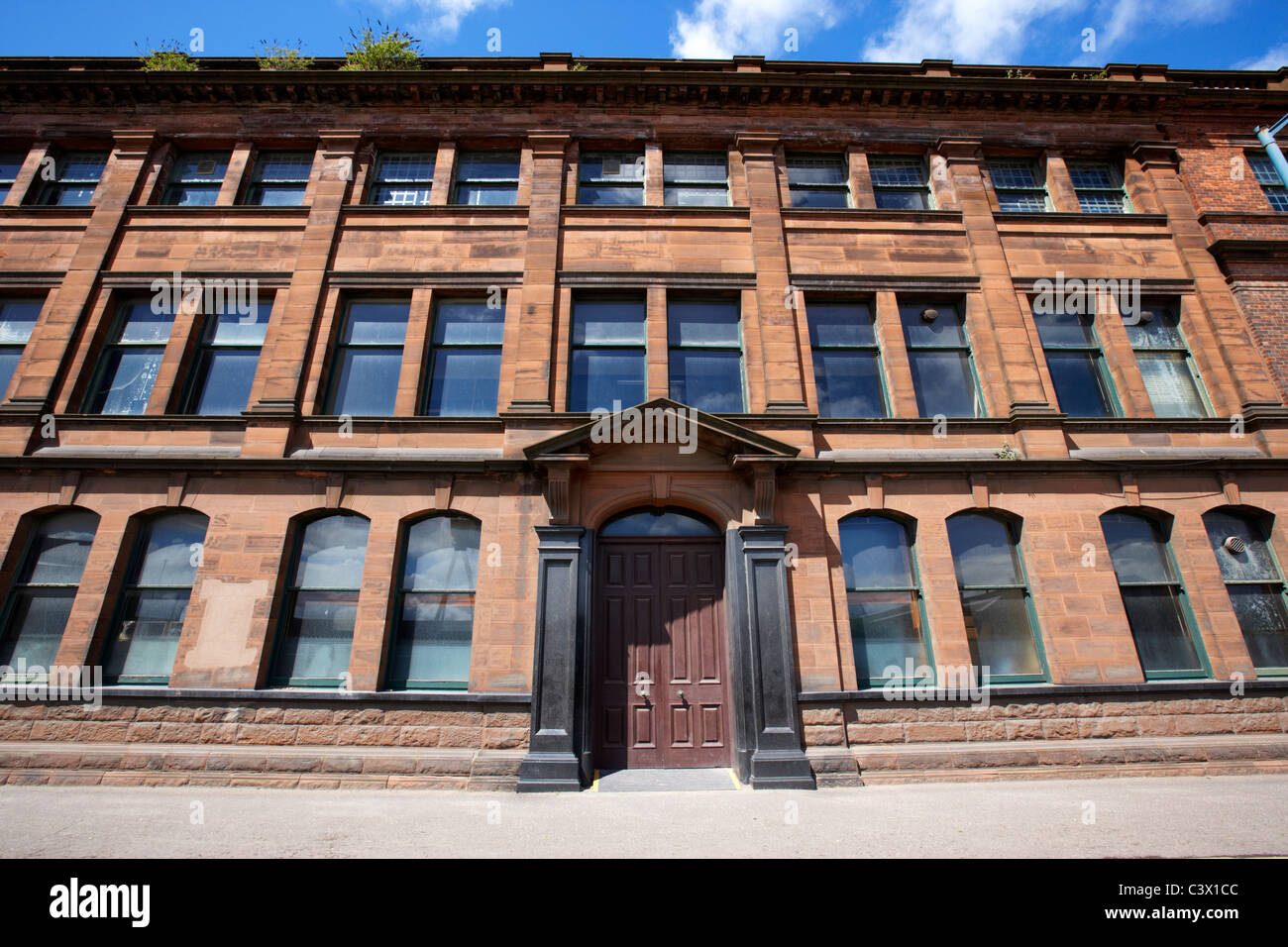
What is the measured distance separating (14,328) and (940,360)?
18.1 m

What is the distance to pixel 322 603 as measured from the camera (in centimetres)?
938

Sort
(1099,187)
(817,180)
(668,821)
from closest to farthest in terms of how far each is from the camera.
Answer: (668,821)
(817,180)
(1099,187)

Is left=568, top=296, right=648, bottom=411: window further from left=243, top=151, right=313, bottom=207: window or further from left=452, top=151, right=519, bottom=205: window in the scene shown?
left=243, top=151, right=313, bottom=207: window

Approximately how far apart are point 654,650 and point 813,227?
29.8 feet

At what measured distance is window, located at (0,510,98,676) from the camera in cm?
927

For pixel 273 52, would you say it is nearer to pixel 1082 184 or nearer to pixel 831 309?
pixel 831 309

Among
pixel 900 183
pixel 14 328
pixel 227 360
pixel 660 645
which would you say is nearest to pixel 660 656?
pixel 660 645

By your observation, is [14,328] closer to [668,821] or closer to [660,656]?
[660,656]

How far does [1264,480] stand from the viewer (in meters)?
10.3

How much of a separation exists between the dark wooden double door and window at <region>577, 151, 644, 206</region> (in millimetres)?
7652

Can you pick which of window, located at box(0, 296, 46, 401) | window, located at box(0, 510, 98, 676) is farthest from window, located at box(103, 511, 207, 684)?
window, located at box(0, 296, 46, 401)

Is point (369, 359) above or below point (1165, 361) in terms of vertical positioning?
below
